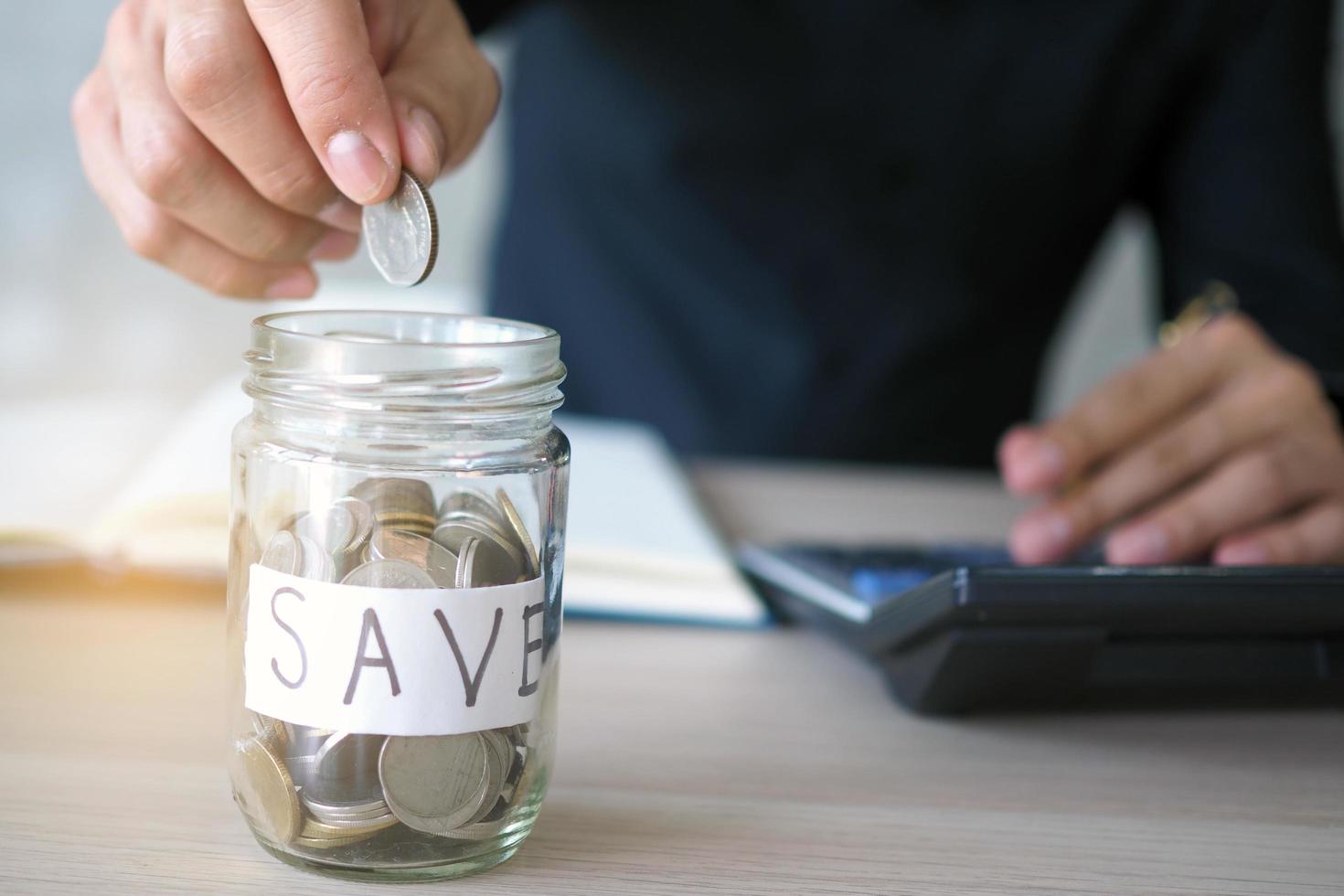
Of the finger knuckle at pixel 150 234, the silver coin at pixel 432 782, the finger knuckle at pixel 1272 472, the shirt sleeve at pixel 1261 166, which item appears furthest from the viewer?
the shirt sleeve at pixel 1261 166

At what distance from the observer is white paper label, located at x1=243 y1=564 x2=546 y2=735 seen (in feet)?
1.33

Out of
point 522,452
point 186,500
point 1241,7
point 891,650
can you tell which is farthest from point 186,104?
point 1241,7

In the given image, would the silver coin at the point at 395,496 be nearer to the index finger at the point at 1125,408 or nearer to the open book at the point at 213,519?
the open book at the point at 213,519

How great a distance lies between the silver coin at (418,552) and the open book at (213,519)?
13.8 inches

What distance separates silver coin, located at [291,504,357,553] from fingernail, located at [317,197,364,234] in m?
0.19

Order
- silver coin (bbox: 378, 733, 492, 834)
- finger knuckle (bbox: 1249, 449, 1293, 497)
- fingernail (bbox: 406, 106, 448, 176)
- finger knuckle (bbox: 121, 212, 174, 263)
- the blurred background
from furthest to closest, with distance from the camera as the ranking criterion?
the blurred background → finger knuckle (bbox: 1249, 449, 1293, 497) → finger knuckle (bbox: 121, 212, 174, 263) → fingernail (bbox: 406, 106, 448, 176) → silver coin (bbox: 378, 733, 492, 834)

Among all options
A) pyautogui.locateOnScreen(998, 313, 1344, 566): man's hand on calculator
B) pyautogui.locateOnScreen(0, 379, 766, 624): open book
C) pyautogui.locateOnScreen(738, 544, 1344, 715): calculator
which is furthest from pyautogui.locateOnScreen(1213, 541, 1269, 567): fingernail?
Result: pyautogui.locateOnScreen(0, 379, 766, 624): open book

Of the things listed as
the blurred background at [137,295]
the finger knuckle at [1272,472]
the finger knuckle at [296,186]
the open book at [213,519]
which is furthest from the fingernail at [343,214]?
the blurred background at [137,295]

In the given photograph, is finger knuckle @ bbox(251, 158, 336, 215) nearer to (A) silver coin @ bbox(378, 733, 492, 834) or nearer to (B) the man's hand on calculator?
(A) silver coin @ bbox(378, 733, 492, 834)

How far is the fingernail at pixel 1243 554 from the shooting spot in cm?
78

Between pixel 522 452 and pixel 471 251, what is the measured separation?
256cm

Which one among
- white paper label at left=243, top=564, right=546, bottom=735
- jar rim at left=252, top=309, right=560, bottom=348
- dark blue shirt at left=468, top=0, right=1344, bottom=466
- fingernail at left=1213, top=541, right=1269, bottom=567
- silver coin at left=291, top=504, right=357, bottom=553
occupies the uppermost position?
dark blue shirt at left=468, top=0, right=1344, bottom=466

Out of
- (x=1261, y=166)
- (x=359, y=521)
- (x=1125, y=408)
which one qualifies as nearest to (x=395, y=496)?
(x=359, y=521)

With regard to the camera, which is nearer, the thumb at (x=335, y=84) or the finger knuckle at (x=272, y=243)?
the thumb at (x=335, y=84)
